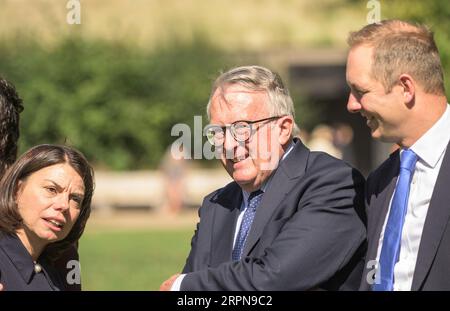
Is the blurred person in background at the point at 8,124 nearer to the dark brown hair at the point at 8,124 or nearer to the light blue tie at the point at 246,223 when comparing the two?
the dark brown hair at the point at 8,124

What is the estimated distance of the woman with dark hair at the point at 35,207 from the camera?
4.04 meters

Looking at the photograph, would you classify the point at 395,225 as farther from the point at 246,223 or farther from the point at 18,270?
the point at 18,270

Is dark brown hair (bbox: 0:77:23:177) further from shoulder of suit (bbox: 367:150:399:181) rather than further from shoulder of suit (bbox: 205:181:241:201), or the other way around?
shoulder of suit (bbox: 367:150:399:181)

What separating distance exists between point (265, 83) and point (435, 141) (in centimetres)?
75

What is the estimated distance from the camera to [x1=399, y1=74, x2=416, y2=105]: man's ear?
3525 millimetres

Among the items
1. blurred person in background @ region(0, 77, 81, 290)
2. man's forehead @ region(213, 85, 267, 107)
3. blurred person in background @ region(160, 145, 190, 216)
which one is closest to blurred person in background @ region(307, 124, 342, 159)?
blurred person in background @ region(160, 145, 190, 216)

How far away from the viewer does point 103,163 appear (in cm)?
2600

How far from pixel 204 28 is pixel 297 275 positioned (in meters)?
28.6

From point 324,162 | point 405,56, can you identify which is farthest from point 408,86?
point 324,162

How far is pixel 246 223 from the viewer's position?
4.02m

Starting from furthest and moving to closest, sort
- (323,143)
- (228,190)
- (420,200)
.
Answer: (323,143), (228,190), (420,200)

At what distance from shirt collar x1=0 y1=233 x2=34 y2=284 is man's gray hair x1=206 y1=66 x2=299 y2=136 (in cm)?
109

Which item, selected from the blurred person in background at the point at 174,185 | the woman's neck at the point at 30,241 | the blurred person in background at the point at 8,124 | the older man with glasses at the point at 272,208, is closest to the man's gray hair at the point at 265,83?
the older man with glasses at the point at 272,208
